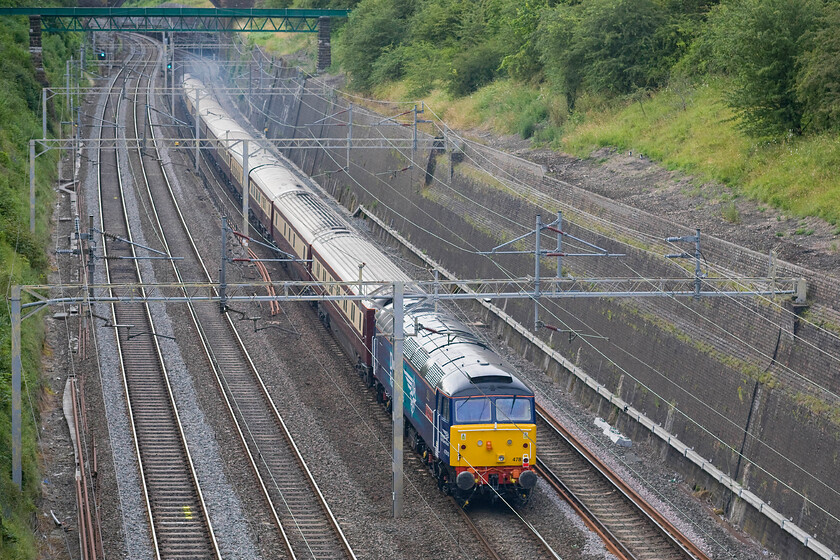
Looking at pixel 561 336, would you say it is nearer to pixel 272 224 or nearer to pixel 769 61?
pixel 769 61

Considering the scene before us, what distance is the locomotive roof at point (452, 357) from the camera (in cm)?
2042

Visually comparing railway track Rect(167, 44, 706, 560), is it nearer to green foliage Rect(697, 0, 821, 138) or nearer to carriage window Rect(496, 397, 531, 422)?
carriage window Rect(496, 397, 531, 422)

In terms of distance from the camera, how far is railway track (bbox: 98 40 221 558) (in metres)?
19.5

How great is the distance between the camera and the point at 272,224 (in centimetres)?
3994

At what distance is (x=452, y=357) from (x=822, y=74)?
14.3m

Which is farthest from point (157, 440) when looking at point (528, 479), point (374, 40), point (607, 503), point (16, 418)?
point (374, 40)

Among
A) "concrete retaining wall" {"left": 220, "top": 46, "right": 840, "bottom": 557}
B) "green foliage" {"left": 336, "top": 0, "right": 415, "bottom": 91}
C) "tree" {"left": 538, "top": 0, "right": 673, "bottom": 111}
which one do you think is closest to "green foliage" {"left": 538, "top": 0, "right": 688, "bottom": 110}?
"tree" {"left": 538, "top": 0, "right": 673, "bottom": 111}

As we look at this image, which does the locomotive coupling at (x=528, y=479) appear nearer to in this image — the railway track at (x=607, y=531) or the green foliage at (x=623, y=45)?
the railway track at (x=607, y=531)

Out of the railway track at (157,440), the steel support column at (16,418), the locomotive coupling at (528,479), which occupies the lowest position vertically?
the railway track at (157,440)

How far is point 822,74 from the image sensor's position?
28.2 meters

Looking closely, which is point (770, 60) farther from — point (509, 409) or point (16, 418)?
point (16, 418)

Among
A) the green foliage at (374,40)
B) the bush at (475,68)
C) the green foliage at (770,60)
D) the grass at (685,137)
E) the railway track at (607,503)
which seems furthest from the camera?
the green foliage at (374,40)

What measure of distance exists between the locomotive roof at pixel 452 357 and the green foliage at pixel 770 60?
12.6 meters

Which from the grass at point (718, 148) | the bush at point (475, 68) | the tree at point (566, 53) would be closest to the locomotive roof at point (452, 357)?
the grass at point (718, 148)
